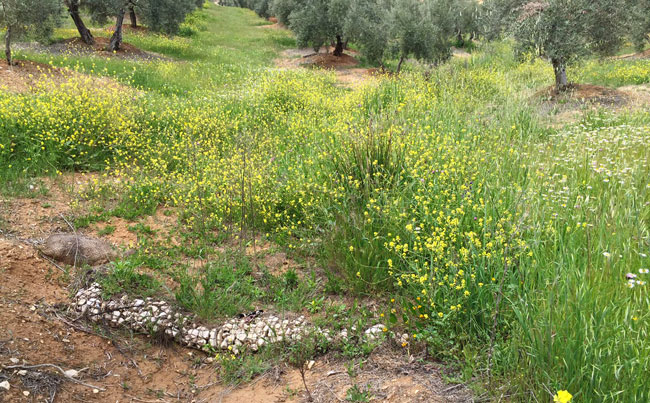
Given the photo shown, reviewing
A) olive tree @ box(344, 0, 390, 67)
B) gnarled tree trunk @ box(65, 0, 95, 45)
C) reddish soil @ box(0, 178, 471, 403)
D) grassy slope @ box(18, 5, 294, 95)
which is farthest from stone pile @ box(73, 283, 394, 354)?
olive tree @ box(344, 0, 390, 67)

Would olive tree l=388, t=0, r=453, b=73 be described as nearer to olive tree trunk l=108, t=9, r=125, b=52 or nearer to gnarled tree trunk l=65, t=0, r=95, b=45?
olive tree trunk l=108, t=9, r=125, b=52

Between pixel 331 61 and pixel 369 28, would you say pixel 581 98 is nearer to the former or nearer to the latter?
pixel 369 28

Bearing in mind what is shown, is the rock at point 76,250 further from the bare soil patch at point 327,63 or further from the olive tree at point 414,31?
the olive tree at point 414,31

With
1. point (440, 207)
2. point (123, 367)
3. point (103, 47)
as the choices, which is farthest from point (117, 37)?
point (440, 207)

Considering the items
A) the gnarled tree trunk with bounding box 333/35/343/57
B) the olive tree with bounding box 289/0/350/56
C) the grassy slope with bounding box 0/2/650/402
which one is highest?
the olive tree with bounding box 289/0/350/56

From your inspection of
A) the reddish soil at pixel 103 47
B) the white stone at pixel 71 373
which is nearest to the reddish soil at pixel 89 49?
the reddish soil at pixel 103 47

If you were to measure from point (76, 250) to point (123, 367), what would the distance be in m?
1.77

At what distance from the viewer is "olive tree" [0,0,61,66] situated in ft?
39.5

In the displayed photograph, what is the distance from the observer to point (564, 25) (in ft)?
39.4

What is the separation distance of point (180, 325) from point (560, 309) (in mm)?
3207

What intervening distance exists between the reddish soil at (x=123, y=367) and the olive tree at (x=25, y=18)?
10703 millimetres

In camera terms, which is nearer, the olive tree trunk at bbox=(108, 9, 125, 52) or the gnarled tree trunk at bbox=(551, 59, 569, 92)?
the gnarled tree trunk at bbox=(551, 59, 569, 92)

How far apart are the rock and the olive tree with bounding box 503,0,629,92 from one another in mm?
11400

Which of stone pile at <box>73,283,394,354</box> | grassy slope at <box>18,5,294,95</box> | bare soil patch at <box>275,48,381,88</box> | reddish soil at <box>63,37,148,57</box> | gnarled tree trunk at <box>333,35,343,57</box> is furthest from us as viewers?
gnarled tree trunk at <box>333,35,343,57</box>
